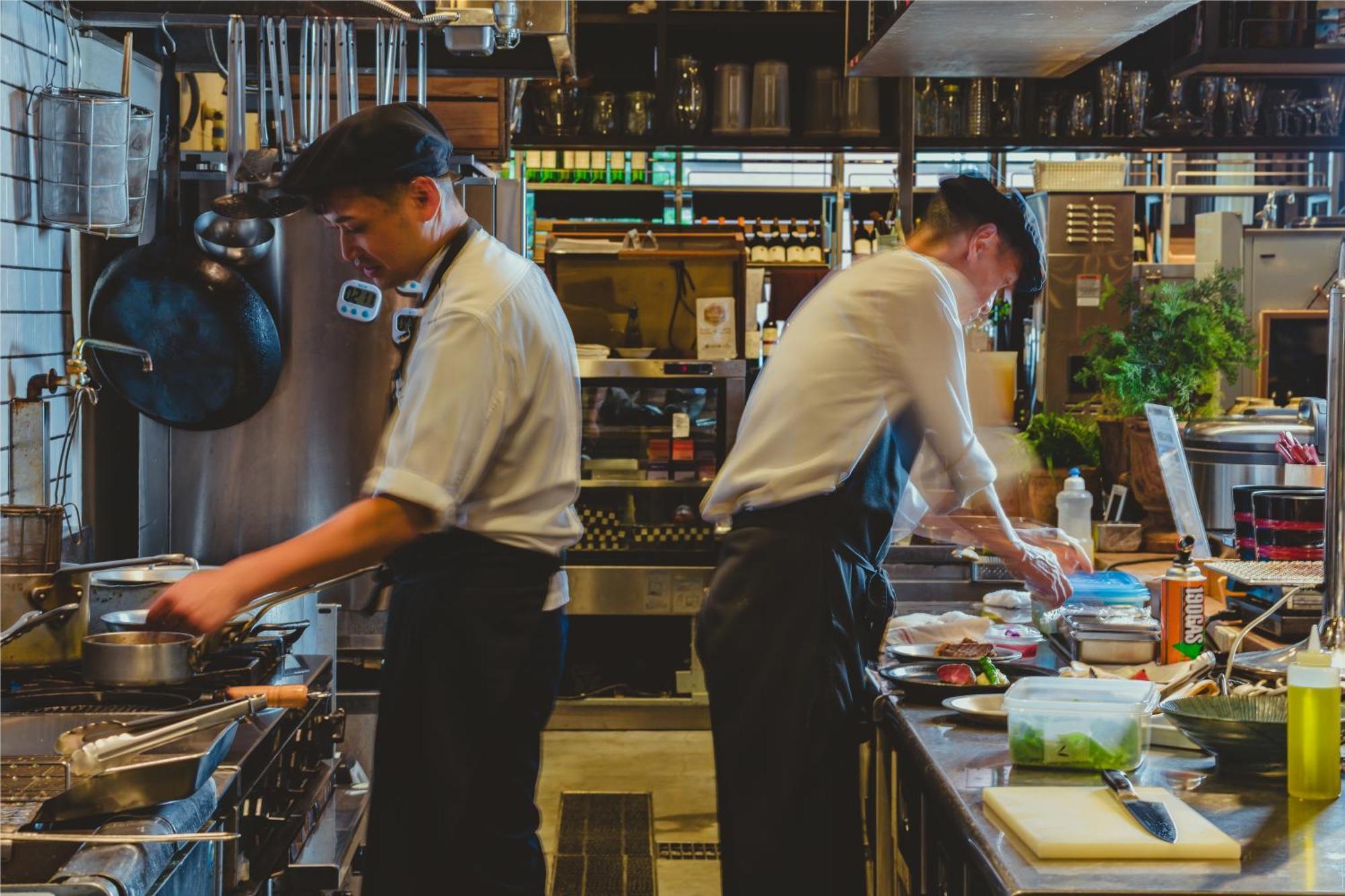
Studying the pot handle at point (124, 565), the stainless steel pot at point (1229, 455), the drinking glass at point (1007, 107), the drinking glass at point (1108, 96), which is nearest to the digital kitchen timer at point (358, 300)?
the pot handle at point (124, 565)

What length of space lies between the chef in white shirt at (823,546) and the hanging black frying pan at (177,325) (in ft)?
6.00

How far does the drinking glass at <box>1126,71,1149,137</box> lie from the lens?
22.5 feet

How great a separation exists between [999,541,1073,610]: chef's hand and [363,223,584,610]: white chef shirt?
2.91 ft

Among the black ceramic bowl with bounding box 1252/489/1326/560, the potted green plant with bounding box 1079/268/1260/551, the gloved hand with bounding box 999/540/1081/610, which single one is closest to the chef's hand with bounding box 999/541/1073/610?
the gloved hand with bounding box 999/540/1081/610

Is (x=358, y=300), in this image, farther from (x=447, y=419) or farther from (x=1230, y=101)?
(x=1230, y=101)

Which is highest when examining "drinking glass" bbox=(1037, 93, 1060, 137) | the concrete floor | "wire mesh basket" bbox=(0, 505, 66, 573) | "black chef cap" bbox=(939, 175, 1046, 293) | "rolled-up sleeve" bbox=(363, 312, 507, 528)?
"drinking glass" bbox=(1037, 93, 1060, 137)

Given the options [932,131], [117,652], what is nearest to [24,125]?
[117,652]

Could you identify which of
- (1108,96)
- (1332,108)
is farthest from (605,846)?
(1332,108)

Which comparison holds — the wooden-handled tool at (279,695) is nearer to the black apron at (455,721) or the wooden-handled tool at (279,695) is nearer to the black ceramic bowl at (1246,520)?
the black apron at (455,721)

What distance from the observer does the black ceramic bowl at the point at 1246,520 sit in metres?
3.33

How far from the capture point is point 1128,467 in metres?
4.51

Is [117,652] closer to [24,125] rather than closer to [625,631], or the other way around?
[24,125]

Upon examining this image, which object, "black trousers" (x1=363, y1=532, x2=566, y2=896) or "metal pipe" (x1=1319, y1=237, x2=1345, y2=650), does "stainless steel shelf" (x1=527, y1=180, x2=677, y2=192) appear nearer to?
"metal pipe" (x1=1319, y1=237, x2=1345, y2=650)

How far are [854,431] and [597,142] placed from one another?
445 cm
